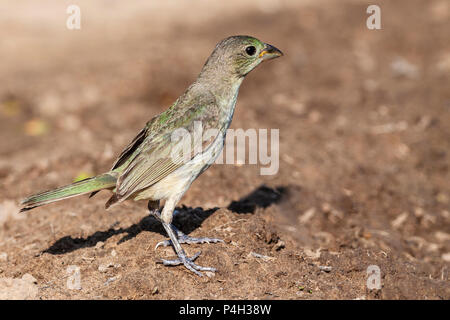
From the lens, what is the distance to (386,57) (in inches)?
504

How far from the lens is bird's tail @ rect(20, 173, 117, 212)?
5.11 m

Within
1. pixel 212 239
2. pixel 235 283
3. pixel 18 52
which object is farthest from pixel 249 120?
pixel 18 52

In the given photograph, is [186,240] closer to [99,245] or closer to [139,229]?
[139,229]

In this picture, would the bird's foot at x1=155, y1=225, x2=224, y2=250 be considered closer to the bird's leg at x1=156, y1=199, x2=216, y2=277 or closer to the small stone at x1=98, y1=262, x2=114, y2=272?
the bird's leg at x1=156, y1=199, x2=216, y2=277

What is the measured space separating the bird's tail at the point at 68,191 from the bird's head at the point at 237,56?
5.28 feet

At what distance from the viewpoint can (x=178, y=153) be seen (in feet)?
17.7

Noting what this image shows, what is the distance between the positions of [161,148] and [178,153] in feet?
0.67

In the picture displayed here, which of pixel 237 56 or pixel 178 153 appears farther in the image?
pixel 237 56

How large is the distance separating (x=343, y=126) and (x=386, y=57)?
378 cm

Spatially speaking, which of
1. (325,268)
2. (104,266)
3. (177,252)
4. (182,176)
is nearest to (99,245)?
(104,266)

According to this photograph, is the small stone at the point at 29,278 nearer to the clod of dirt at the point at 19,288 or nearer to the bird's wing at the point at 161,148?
the clod of dirt at the point at 19,288

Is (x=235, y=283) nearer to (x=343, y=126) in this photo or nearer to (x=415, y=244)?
(x=415, y=244)

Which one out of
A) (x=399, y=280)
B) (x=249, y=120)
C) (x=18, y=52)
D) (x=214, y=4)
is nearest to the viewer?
(x=399, y=280)

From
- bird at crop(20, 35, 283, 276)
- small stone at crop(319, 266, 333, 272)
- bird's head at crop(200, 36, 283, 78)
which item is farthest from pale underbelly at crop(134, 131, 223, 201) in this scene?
small stone at crop(319, 266, 333, 272)
